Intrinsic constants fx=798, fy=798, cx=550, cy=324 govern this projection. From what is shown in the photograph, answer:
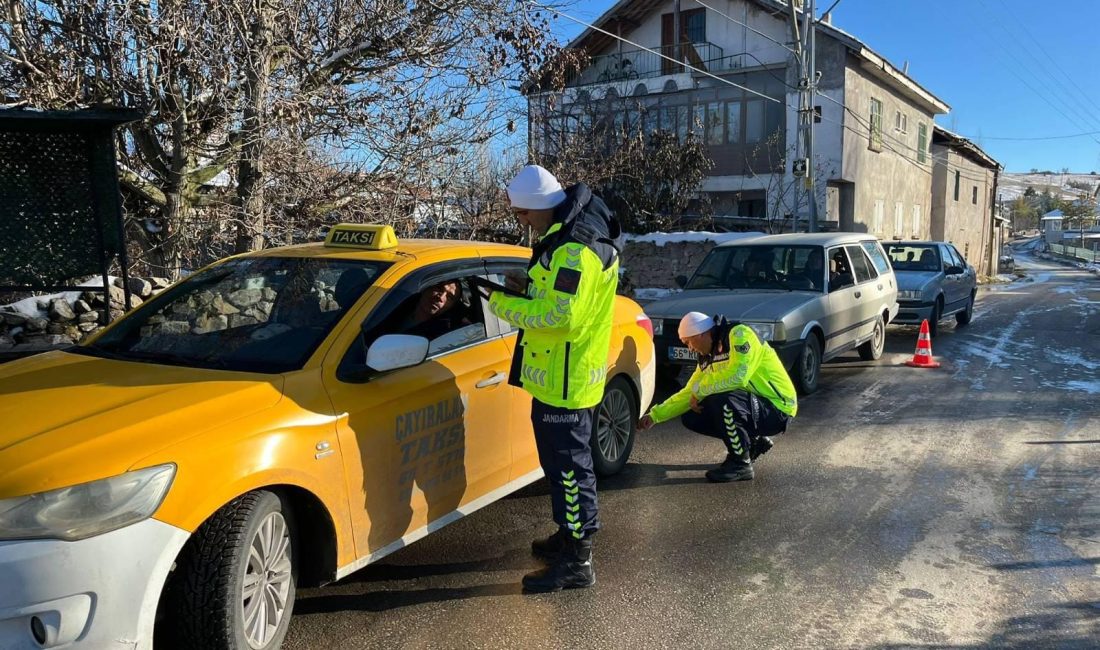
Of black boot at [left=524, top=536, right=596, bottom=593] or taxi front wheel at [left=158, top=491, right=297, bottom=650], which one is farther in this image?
black boot at [left=524, top=536, right=596, bottom=593]

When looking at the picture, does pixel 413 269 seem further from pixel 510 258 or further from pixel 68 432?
pixel 68 432

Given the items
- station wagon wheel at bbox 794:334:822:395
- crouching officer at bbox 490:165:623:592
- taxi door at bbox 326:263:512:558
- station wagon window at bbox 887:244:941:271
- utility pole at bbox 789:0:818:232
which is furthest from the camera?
utility pole at bbox 789:0:818:232

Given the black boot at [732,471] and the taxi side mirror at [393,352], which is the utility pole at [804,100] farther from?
the taxi side mirror at [393,352]

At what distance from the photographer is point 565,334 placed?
Result: 366 cm

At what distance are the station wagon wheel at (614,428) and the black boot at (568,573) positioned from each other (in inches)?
50.6

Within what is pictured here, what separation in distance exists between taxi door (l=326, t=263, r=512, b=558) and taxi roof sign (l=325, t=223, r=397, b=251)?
0.35m

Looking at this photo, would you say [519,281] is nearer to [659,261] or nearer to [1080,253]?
[659,261]

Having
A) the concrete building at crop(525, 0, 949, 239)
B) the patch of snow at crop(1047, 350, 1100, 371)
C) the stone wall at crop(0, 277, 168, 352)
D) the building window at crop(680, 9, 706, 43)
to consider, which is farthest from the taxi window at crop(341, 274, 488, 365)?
the building window at crop(680, 9, 706, 43)

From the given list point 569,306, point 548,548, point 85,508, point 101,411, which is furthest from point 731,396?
point 85,508

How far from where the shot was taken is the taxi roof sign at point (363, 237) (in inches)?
165

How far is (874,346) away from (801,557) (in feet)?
22.0

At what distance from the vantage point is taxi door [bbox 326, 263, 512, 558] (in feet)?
11.0

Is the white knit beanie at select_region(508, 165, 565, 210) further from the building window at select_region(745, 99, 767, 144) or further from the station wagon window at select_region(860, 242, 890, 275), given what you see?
the building window at select_region(745, 99, 767, 144)

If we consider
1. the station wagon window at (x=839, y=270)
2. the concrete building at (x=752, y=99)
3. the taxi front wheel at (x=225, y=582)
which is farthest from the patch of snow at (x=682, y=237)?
the taxi front wheel at (x=225, y=582)
